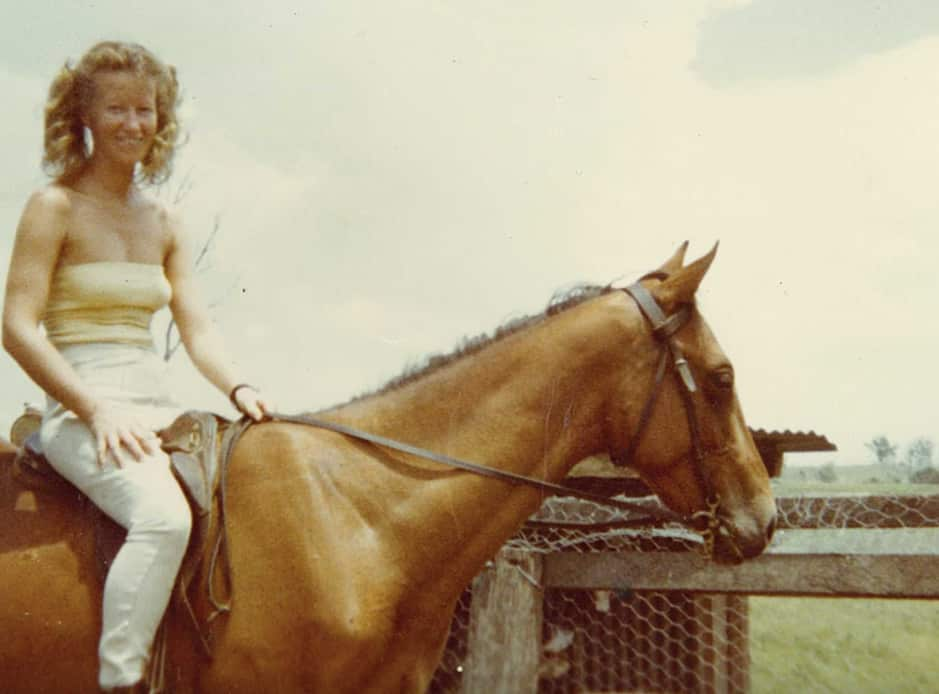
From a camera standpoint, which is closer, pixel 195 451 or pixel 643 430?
pixel 195 451

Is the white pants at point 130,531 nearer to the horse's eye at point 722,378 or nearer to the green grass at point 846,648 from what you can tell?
the horse's eye at point 722,378

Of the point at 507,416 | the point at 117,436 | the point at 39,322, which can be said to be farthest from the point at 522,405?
the point at 39,322

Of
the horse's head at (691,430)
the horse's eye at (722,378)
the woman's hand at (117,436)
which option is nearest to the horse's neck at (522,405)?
the horse's head at (691,430)

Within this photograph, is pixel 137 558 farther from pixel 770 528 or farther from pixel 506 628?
pixel 506 628

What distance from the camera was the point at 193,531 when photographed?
10.4 ft

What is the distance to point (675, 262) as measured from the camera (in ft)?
12.7

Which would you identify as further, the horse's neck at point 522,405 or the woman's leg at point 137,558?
the horse's neck at point 522,405

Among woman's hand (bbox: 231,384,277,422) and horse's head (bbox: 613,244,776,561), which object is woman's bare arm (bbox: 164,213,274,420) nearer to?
woman's hand (bbox: 231,384,277,422)

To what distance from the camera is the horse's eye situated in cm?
351

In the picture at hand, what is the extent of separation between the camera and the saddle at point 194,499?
A: 3.12 metres

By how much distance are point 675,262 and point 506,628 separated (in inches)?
83.9

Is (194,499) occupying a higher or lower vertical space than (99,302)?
lower

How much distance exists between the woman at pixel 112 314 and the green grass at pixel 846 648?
7.01 meters

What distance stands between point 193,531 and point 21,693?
0.78m
